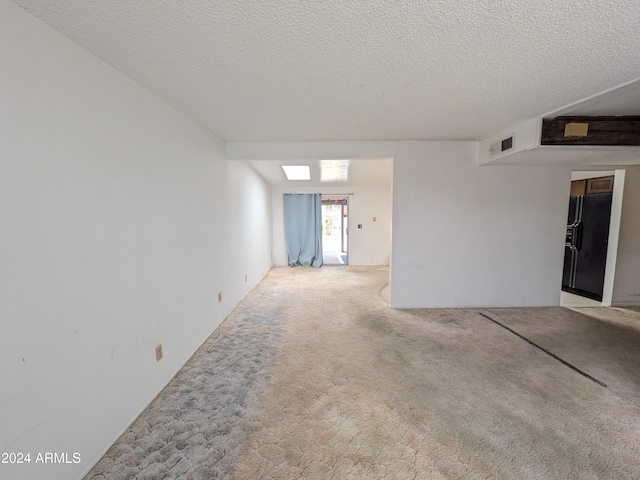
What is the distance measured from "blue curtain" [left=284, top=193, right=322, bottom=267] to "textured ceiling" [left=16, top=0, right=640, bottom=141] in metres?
4.29

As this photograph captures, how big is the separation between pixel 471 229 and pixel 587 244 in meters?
2.23

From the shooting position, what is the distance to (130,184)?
5.41 ft

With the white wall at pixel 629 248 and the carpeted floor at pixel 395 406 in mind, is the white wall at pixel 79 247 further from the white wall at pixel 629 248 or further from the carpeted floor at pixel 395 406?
the white wall at pixel 629 248

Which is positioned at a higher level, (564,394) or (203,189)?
(203,189)

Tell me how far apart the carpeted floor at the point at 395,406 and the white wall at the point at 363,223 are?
373 cm

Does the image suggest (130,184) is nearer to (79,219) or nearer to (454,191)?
(79,219)

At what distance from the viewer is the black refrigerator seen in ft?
12.6

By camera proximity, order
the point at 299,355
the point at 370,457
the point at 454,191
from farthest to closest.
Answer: the point at 454,191, the point at 299,355, the point at 370,457

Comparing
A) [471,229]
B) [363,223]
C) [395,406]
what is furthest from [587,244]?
[395,406]

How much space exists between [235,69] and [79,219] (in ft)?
3.91

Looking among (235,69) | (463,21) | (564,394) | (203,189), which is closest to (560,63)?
(463,21)

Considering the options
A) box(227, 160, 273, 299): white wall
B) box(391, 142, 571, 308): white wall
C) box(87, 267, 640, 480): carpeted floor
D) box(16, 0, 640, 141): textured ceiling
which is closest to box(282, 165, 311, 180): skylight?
box(227, 160, 273, 299): white wall

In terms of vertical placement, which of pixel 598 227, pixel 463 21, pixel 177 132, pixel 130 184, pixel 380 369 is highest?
pixel 463 21

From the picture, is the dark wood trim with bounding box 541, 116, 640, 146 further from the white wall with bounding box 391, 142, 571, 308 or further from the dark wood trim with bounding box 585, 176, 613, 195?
the dark wood trim with bounding box 585, 176, 613, 195
